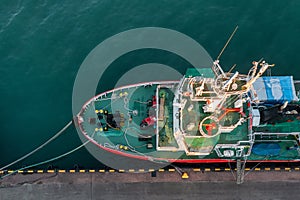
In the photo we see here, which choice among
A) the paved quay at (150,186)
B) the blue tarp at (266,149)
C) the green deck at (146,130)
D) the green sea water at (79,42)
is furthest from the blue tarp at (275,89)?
the paved quay at (150,186)

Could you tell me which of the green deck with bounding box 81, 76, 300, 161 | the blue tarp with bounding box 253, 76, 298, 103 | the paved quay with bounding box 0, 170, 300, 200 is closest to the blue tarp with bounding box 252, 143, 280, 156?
the green deck with bounding box 81, 76, 300, 161

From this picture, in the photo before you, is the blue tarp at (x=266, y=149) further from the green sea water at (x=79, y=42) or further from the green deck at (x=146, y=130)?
the green sea water at (x=79, y=42)

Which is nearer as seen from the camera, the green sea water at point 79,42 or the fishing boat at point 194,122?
the fishing boat at point 194,122

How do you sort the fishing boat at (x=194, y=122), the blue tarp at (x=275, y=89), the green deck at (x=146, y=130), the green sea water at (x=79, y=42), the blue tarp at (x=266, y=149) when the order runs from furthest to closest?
the green sea water at (x=79, y=42), the blue tarp at (x=266, y=149), the blue tarp at (x=275, y=89), the green deck at (x=146, y=130), the fishing boat at (x=194, y=122)

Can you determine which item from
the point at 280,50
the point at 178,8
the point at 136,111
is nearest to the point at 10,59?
the point at 136,111

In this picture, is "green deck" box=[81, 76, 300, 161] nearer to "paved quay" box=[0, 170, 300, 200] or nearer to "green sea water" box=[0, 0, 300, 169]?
"paved quay" box=[0, 170, 300, 200]

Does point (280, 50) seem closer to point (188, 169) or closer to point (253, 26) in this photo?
point (253, 26)
